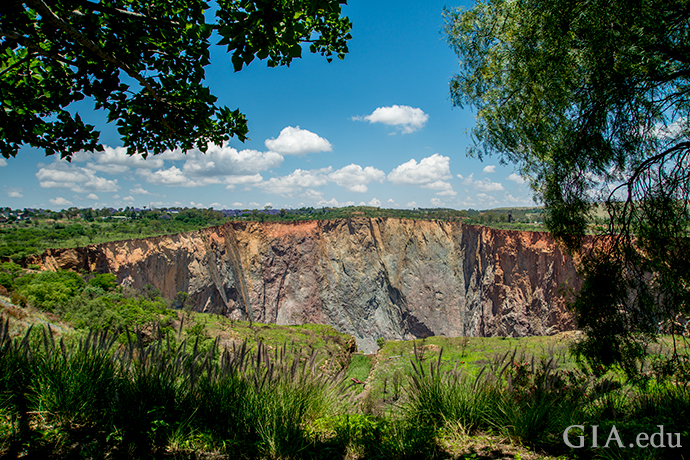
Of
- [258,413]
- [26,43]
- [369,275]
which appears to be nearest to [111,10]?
[26,43]

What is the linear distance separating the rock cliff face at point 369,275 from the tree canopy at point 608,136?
32.2m

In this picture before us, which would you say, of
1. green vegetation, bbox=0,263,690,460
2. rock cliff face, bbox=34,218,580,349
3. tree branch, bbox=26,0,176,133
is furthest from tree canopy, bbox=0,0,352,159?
rock cliff face, bbox=34,218,580,349

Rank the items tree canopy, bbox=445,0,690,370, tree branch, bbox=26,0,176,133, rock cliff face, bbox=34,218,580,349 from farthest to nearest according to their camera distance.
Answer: rock cliff face, bbox=34,218,580,349 < tree canopy, bbox=445,0,690,370 < tree branch, bbox=26,0,176,133

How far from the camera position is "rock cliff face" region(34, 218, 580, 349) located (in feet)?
119

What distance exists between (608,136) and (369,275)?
149 feet

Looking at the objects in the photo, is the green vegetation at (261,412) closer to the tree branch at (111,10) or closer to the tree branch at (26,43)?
the tree branch at (26,43)

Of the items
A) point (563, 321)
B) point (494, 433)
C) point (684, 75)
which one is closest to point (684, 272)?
point (684, 75)

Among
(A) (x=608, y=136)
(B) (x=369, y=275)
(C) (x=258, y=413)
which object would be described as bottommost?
(B) (x=369, y=275)

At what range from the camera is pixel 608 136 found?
5.17 m

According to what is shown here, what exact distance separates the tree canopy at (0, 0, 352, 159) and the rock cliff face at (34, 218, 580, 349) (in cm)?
3333

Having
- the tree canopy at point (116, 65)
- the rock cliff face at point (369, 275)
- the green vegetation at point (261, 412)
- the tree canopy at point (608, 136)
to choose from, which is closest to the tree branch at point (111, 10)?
the tree canopy at point (116, 65)

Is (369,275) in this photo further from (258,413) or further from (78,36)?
(78,36)

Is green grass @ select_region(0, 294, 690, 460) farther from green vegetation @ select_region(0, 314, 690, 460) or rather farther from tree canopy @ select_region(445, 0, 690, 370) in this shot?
tree canopy @ select_region(445, 0, 690, 370)

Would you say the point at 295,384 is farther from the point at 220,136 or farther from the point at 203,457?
the point at 220,136
